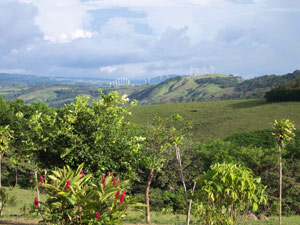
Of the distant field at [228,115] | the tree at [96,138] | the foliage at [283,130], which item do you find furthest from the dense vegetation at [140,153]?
the foliage at [283,130]

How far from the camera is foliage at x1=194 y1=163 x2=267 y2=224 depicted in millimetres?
9328

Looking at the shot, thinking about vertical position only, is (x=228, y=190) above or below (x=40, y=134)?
below

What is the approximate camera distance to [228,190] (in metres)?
9.39

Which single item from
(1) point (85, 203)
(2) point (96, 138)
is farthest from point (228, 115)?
(1) point (85, 203)

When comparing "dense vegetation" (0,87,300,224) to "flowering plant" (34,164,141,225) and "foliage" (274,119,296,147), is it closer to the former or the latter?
"flowering plant" (34,164,141,225)

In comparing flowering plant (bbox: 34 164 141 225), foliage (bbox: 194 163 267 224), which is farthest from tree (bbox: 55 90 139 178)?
flowering plant (bbox: 34 164 141 225)

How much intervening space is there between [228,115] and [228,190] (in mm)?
106219

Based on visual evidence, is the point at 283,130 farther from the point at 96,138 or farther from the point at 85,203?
the point at 85,203

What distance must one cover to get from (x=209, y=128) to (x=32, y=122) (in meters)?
90.1

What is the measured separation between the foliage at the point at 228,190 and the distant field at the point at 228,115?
267 feet

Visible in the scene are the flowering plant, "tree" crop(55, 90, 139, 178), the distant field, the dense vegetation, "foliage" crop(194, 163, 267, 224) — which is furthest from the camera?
the distant field

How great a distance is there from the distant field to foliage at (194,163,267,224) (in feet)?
267

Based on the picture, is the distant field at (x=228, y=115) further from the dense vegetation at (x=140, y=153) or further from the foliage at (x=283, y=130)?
the foliage at (x=283, y=130)

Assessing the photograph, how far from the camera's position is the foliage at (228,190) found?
9328 millimetres
